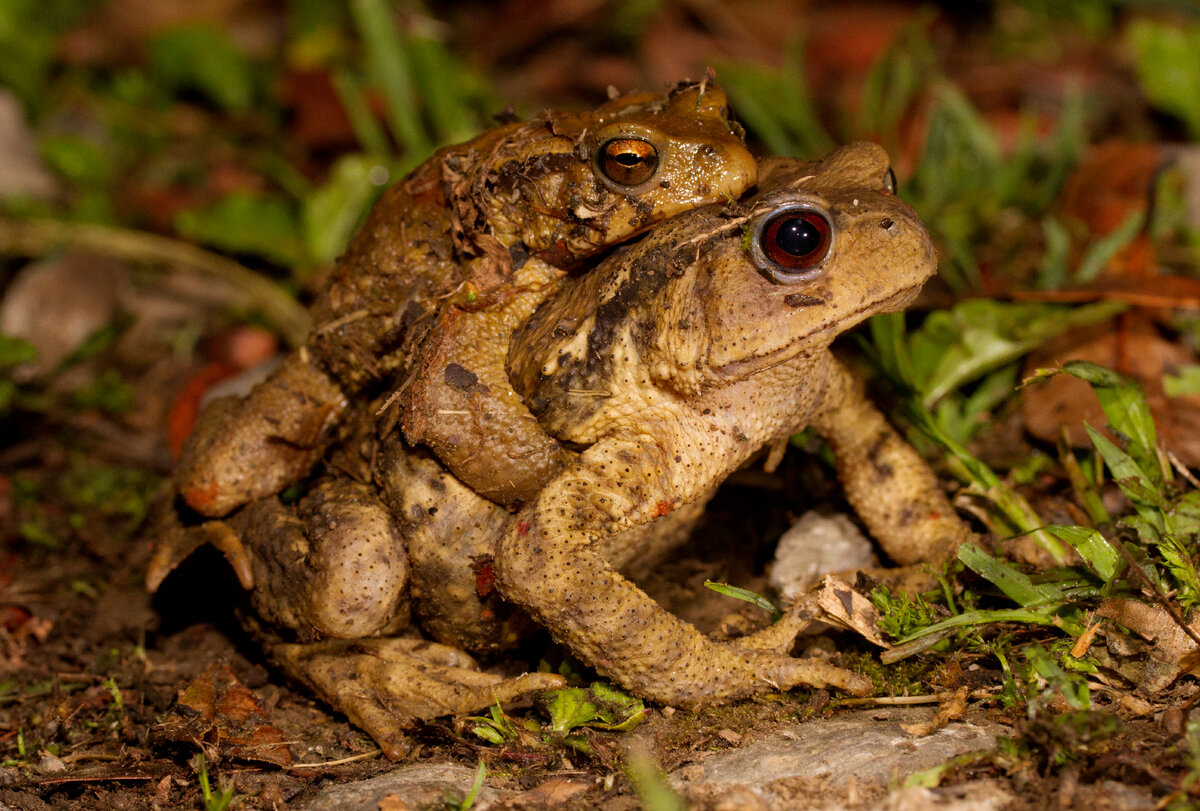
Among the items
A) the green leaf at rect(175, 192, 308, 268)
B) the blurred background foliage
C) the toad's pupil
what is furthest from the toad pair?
the green leaf at rect(175, 192, 308, 268)

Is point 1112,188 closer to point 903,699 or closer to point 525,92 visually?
point 903,699

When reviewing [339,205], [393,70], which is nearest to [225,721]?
[339,205]

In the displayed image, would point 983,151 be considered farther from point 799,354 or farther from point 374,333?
point 374,333

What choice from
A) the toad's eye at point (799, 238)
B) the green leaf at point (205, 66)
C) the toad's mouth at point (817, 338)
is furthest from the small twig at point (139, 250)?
the toad's eye at point (799, 238)

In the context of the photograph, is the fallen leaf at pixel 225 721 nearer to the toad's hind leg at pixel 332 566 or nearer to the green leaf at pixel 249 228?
the toad's hind leg at pixel 332 566

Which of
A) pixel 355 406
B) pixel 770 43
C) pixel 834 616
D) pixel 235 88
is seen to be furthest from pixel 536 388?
pixel 770 43

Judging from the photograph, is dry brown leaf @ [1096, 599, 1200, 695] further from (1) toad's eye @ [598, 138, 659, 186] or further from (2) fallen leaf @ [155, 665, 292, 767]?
(2) fallen leaf @ [155, 665, 292, 767]

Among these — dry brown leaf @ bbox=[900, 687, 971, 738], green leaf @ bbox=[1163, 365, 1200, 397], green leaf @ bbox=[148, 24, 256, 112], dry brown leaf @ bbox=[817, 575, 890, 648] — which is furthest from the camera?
green leaf @ bbox=[148, 24, 256, 112]
